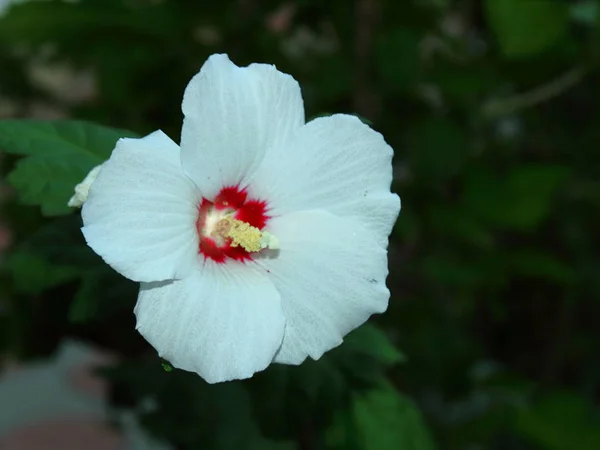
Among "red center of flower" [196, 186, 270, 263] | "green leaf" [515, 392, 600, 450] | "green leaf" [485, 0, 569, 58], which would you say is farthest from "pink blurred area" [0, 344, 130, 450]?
"red center of flower" [196, 186, 270, 263]

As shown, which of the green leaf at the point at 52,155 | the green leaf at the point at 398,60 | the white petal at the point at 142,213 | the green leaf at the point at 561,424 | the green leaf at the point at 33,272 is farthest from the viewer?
the green leaf at the point at 561,424

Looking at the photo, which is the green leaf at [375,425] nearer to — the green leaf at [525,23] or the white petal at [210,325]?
the white petal at [210,325]

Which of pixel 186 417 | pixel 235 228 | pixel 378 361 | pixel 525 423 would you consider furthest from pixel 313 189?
pixel 525 423

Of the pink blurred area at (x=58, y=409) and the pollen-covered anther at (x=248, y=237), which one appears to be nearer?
the pollen-covered anther at (x=248, y=237)

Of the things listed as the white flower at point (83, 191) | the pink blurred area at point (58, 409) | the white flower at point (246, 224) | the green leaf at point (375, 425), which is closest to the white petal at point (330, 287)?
the white flower at point (246, 224)

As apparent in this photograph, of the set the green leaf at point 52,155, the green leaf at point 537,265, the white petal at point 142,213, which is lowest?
the green leaf at point 537,265

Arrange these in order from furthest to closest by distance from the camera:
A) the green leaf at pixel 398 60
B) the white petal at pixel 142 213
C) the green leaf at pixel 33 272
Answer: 1. the green leaf at pixel 398 60
2. the green leaf at pixel 33 272
3. the white petal at pixel 142 213

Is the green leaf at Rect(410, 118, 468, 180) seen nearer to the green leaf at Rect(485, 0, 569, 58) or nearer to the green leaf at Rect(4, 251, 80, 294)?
the green leaf at Rect(485, 0, 569, 58)
